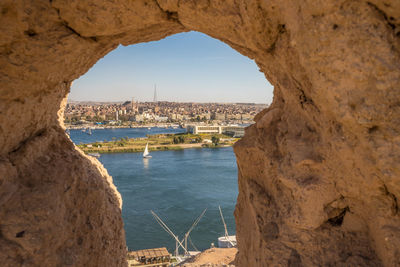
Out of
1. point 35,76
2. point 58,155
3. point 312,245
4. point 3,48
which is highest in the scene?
point 3,48

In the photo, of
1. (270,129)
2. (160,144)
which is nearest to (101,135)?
(160,144)

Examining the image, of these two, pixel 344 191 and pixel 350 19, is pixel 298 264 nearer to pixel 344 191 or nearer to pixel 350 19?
pixel 344 191

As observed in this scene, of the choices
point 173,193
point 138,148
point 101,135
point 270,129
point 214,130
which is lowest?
point 101,135

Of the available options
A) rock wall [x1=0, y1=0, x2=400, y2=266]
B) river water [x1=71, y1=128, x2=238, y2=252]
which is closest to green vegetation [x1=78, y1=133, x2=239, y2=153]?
river water [x1=71, y1=128, x2=238, y2=252]

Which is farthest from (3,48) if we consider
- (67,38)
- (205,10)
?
(205,10)

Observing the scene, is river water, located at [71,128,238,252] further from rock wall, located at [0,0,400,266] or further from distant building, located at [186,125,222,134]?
distant building, located at [186,125,222,134]

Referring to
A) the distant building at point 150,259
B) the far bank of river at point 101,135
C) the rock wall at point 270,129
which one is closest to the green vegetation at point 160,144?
the far bank of river at point 101,135

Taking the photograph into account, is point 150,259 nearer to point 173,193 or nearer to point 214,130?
point 173,193
